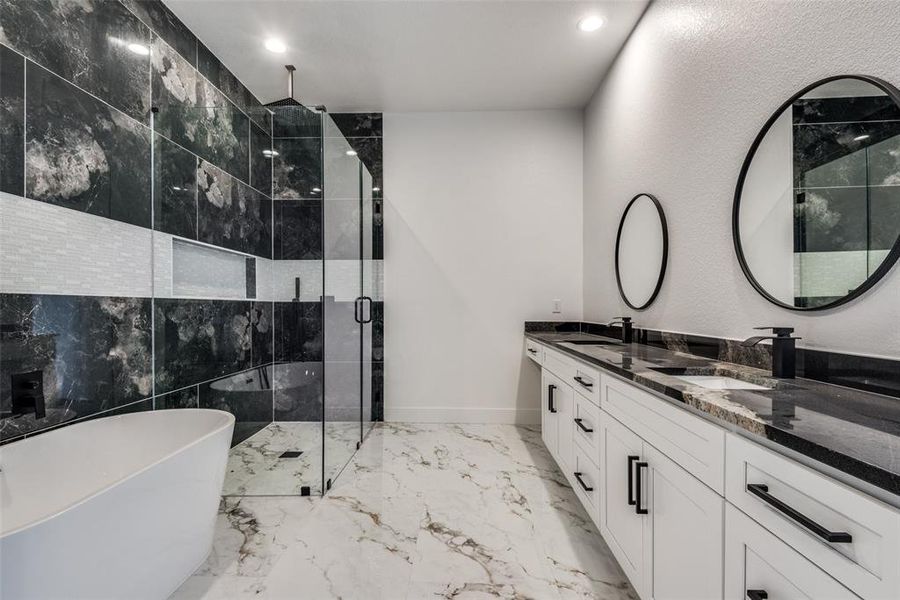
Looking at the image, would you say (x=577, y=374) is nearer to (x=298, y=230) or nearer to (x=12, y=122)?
(x=298, y=230)

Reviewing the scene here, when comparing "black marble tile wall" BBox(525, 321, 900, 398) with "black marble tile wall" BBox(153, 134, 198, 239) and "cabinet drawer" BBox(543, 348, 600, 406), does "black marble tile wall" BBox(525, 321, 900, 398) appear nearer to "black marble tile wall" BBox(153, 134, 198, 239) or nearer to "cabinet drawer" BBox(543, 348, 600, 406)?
"cabinet drawer" BBox(543, 348, 600, 406)

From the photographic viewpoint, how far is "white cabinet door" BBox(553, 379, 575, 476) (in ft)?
6.57

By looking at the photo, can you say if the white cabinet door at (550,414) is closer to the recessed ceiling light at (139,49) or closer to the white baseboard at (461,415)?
the white baseboard at (461,415)

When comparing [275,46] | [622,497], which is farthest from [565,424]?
[275,46]

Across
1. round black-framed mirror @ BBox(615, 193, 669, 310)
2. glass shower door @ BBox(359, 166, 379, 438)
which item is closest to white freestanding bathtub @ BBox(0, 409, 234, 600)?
glass shower door @ BBox(359, 166, 379, 438)

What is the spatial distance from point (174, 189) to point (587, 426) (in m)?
2.58

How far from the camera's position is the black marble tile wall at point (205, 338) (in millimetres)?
2117

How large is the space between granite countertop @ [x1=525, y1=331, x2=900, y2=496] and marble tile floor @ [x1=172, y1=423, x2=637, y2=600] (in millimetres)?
915

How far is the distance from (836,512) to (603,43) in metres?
2.81

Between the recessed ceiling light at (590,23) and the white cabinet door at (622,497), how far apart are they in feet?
7.46

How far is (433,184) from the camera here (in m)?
3.46

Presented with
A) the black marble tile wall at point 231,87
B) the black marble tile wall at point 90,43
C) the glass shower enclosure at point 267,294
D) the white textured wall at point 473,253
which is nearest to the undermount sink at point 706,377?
the glass shower enclosure at point 267,294

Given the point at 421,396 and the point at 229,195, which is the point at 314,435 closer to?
the point at 421,396

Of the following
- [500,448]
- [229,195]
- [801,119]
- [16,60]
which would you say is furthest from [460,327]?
[16,60]
